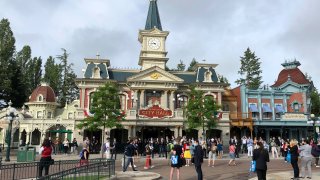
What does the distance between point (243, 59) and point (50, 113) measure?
134 feet

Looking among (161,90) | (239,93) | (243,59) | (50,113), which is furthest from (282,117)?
(50,113)

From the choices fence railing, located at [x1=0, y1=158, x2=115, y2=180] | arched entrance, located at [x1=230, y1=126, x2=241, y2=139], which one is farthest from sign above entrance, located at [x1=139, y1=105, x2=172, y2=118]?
fence railing, located at [x1=0, y1=158, x2=115, y2=180]

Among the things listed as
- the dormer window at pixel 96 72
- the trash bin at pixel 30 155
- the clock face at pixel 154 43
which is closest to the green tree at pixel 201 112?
the clock face at pixel 154 43

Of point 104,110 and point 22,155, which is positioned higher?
point 104,110

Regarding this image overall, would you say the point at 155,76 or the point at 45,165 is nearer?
the point at 45,165

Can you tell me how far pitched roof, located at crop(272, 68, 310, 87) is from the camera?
52463mm

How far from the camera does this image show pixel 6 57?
2194 inches

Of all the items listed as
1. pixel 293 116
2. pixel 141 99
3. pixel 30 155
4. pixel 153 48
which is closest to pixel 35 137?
pixel 141 99

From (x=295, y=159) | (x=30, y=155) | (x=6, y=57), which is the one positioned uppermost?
(x=6, y=57)

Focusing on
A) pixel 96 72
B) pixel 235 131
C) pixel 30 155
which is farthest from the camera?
pixel 235 131

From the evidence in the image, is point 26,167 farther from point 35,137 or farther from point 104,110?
point 35,137

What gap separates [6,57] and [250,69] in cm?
4634

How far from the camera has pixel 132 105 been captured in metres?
42.2

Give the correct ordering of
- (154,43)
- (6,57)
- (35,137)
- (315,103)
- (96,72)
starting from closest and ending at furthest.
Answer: (96,72) → (154,43) → (35,137) → (6,57) → (315,103)
